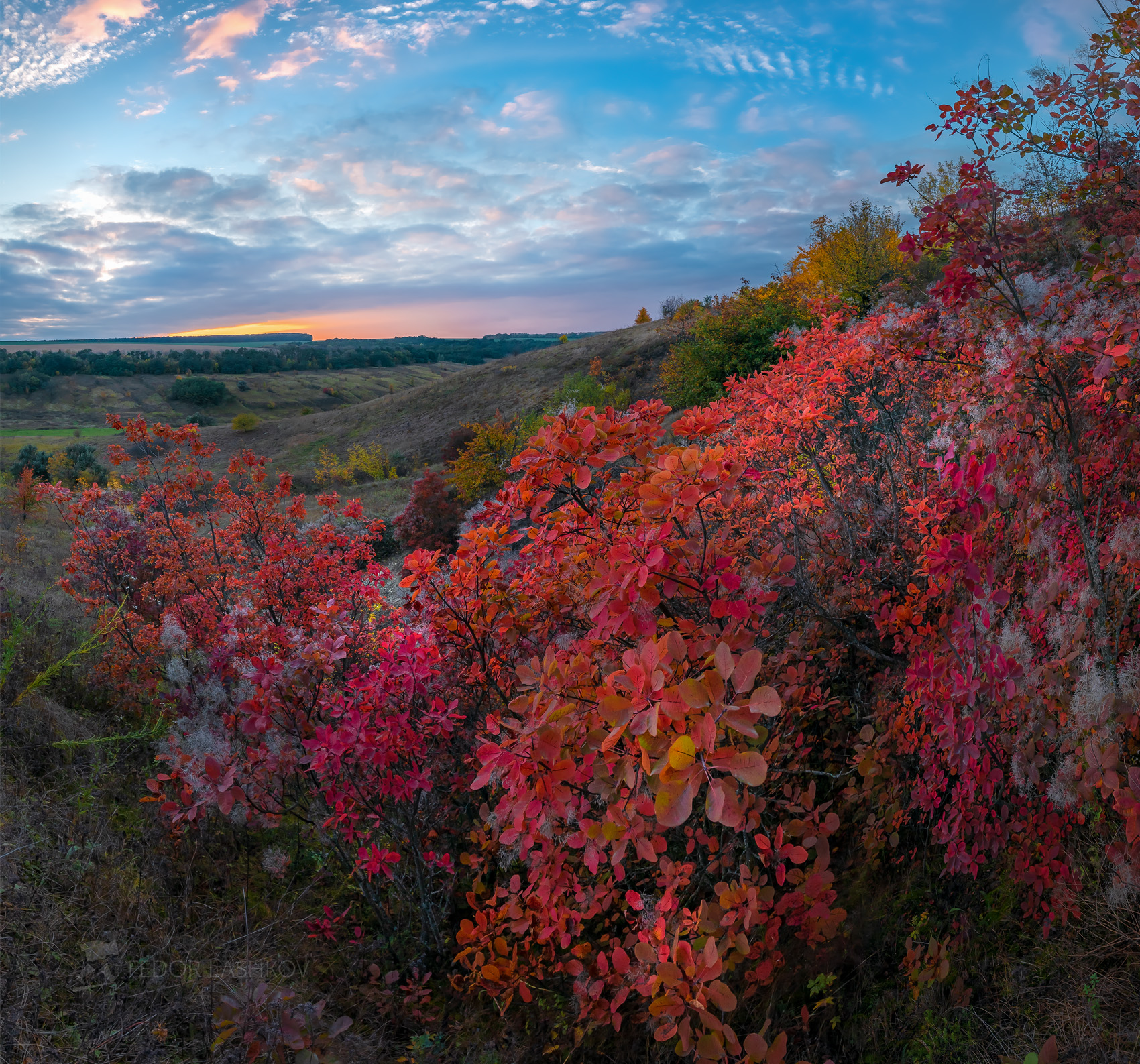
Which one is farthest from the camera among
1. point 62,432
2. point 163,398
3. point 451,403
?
point 163,398

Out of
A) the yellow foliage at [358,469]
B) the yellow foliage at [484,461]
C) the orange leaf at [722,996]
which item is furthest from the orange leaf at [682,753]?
the yellow foliage at [358,469]

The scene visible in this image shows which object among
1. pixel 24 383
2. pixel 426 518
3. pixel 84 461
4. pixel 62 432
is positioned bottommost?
pixel 426 518

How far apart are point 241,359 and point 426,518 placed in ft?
336

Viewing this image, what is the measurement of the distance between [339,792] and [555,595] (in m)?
1.62

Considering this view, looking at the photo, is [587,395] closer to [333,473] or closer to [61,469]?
[333,473]

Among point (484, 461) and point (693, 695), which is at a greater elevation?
point (484, 461)

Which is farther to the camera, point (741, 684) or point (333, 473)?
point (333, 473)

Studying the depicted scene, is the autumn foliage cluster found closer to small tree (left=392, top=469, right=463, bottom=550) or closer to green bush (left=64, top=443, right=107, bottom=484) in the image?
small tree (left=392, top=469, right=463, bottom=550)

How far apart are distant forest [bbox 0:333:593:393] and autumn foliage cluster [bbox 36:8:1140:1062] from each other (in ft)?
204

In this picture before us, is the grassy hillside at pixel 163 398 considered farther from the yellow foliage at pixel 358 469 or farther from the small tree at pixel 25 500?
the small tree at pixel 25 500

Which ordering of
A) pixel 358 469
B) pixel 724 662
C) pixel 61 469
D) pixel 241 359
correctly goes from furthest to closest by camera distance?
pixel 241 359 < pixel 358 469 < pixel 61 469 < pixel 724 662

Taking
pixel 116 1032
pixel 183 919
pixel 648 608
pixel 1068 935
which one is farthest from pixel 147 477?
pixel 1068 935

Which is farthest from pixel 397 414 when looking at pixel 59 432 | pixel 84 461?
pixel 59 432

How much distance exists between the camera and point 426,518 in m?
Answer: 18.9
